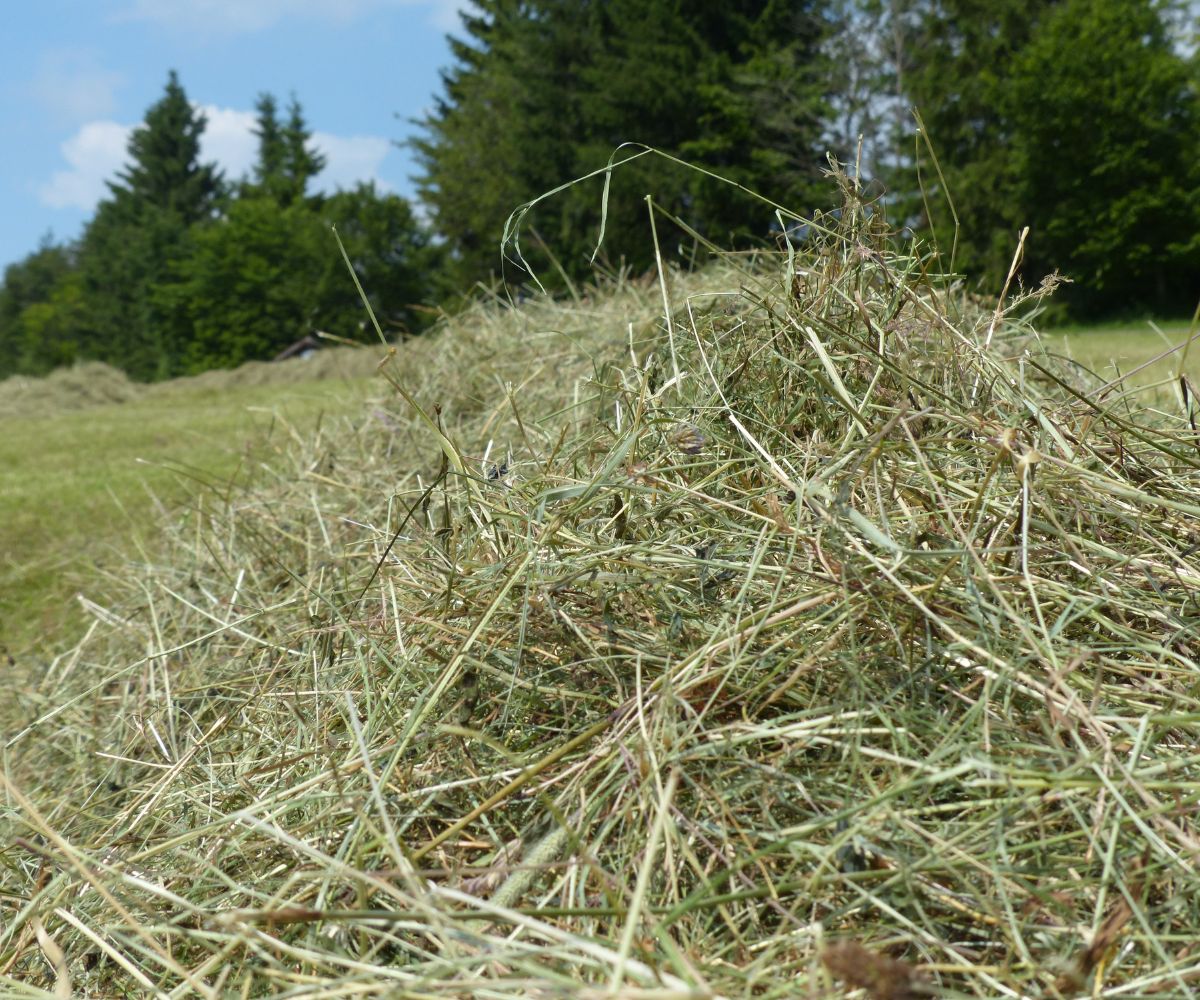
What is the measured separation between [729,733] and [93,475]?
474 centimetres

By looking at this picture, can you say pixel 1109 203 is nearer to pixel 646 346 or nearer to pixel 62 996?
pixel 646 346

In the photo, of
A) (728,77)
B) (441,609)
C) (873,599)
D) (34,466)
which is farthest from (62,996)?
(728,77)

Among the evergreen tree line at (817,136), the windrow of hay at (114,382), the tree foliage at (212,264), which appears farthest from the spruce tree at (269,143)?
the windrow of hay at (114,382)

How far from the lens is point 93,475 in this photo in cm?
493

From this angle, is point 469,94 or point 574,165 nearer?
point 574,165

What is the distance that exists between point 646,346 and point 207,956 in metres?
1.63

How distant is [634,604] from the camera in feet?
4.03

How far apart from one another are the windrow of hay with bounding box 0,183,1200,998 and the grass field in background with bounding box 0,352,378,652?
1286mm

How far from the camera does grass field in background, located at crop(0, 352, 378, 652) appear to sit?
3.20 meters

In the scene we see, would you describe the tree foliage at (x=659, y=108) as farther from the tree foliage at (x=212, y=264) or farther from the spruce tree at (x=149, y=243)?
the spruce tree at (x=149, y=243)

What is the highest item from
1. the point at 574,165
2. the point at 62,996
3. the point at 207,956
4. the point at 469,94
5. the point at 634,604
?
the point at 469,94

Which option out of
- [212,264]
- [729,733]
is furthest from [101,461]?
[212,264]

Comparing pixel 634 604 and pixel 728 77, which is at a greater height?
pixel 728 77

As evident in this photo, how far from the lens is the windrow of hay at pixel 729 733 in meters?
0.86
